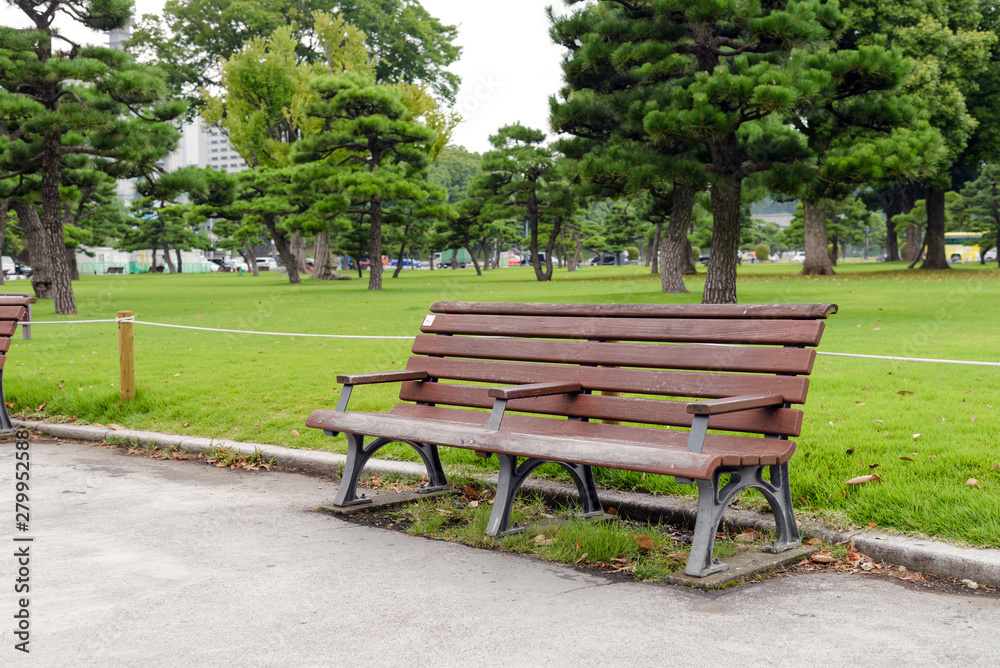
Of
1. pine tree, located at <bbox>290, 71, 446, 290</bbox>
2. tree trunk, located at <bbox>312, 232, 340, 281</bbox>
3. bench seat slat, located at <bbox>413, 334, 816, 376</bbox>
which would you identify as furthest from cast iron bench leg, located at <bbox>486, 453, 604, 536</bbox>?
tree trunk, located at <bbox>312, 232, 340, 281</bbox>

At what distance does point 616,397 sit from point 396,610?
168cm

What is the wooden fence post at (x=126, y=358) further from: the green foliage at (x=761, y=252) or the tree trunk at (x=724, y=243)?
the green foliage at (x=761, y=252)

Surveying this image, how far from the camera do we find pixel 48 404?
858 cm

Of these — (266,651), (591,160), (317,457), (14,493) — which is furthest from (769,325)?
(591,160)

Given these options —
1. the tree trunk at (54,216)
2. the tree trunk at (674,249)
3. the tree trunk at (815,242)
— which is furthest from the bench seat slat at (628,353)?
the tree trunk at (815,242)

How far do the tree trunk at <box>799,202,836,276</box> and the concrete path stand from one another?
122 feet

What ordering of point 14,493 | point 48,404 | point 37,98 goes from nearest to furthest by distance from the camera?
point 14,493 < point 48,404 < point 37,98

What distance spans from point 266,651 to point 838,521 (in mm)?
2712

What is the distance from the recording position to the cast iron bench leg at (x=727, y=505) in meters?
3.92

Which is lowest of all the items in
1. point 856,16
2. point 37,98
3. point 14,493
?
point 14,493

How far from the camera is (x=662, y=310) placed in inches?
188

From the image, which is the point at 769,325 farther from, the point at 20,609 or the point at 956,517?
the point at 20,609

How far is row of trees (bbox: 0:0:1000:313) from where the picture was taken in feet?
49.9

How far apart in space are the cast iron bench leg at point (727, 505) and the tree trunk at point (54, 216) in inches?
781
